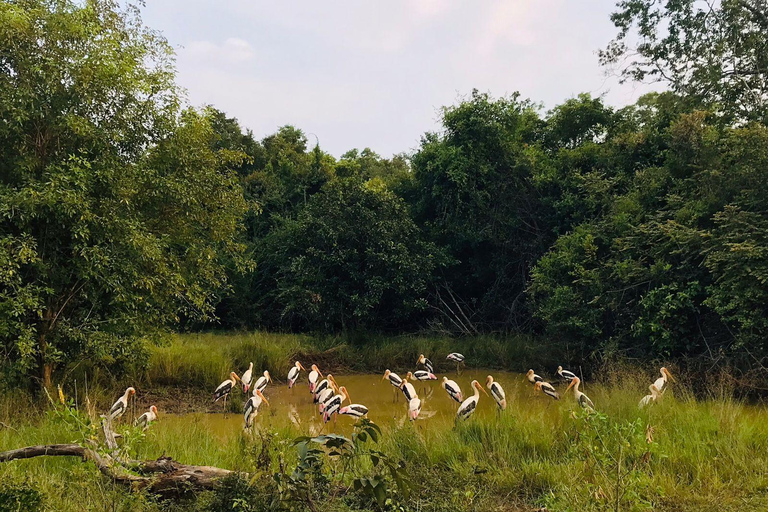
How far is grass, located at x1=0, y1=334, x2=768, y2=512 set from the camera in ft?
12.4

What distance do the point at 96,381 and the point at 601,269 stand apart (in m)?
8.98

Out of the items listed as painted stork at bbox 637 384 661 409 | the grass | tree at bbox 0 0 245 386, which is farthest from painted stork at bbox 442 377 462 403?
tree at bbox 0 0 245 386

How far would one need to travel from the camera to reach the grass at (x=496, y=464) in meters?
3.78

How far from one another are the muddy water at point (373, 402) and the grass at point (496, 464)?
188 cm

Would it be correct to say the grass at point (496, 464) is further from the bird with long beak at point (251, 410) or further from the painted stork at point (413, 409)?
the painted stork at point (413, 409)

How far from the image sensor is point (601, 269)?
11305mm

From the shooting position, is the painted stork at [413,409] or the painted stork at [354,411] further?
the painted stork at [354,411]

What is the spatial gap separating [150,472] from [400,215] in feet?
37.9

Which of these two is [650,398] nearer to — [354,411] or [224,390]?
[354,411]

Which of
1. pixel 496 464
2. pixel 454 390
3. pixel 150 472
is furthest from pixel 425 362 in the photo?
pixel 150 472

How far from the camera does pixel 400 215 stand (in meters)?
15.3

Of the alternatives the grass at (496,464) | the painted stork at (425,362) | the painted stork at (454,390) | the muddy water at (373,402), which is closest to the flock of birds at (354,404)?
the painted stork at (454,390)

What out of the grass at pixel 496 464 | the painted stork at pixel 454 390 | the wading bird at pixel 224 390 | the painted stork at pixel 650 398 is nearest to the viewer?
the grass at pixel 496 464

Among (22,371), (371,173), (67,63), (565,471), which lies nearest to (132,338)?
(22,371)
